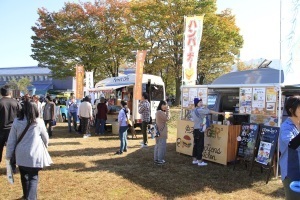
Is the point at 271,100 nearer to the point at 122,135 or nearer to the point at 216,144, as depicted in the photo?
the point at 216,144

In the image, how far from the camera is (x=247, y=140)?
6.93m

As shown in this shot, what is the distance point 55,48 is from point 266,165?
70.2 ft

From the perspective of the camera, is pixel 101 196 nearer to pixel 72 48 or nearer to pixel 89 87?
pixel 89 87

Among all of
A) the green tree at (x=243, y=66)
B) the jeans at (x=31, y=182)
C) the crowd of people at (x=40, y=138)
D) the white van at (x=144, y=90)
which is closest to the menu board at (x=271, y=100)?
the crowd of people at (x=40, y=138)

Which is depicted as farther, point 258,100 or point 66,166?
point 66,166

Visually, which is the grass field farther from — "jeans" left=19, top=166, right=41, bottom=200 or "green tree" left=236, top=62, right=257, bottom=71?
"green tree" left=236, top=62, right=257, bottom=71

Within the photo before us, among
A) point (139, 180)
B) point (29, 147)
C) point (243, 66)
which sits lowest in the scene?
point (139, 180)

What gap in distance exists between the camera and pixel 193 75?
31.3ft

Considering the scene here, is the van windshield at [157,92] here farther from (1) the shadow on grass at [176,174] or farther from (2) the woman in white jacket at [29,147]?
(2) the woman in white jacket at [29,147]

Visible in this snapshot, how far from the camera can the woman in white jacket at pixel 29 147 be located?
416 cm

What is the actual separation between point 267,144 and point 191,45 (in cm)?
428

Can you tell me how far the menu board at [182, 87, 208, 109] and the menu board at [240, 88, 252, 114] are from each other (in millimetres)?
1180

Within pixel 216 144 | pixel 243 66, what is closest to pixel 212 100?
pixel 216 144

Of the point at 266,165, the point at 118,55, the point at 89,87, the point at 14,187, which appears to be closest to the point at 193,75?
the point at 266,165
